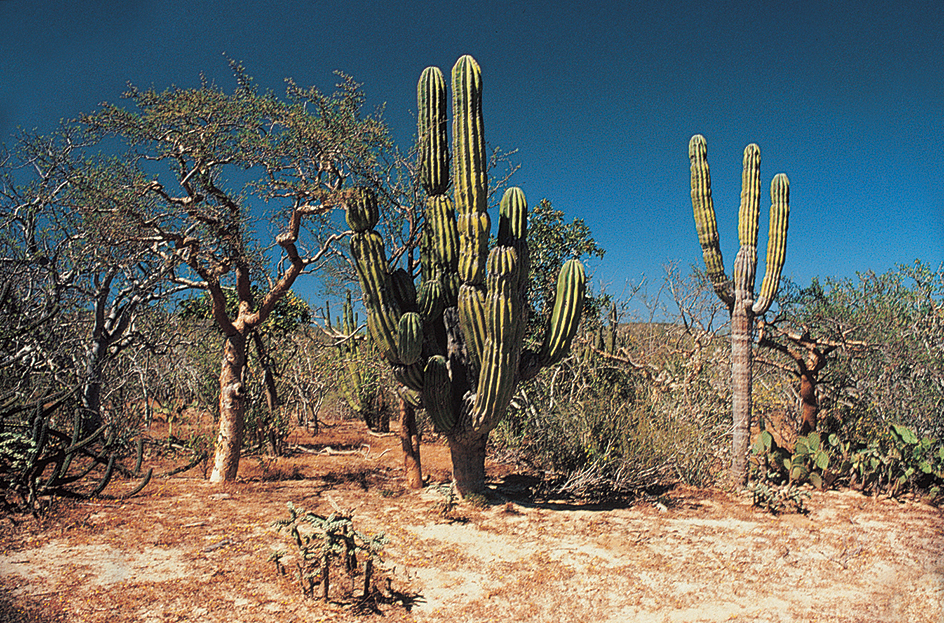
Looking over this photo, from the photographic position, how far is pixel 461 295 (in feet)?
20.7

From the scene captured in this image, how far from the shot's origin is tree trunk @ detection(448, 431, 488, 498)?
689cm

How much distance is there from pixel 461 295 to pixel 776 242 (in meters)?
4.39

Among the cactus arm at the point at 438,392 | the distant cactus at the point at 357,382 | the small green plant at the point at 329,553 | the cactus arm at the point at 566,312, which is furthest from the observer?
the distant cactus at the point at 357,382

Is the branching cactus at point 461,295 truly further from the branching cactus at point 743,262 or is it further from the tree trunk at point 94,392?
the tree trunk at point 94,392

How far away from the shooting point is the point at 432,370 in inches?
256

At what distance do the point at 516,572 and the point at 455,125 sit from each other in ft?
14.0

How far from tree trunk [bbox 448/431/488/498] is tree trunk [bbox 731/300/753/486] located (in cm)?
→ 333

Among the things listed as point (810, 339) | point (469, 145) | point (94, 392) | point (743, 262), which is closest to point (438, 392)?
point (469, 145)

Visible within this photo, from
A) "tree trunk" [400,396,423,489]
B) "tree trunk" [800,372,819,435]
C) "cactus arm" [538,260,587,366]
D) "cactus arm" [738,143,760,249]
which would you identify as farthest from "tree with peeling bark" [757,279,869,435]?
"tree trunk" [400,396,423,489]

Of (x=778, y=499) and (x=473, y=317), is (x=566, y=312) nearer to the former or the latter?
(x=473, y=317)

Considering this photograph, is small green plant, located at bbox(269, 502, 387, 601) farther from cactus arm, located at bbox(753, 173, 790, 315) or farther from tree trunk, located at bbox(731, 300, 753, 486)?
cactus arm, located at bbox(753, 173, 790, 315)

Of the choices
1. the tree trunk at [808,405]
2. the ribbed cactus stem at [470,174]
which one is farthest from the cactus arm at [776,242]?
the ribbed cactus stem at [470,174]

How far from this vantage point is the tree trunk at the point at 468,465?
689cm

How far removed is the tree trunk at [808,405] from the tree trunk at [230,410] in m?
7.16
